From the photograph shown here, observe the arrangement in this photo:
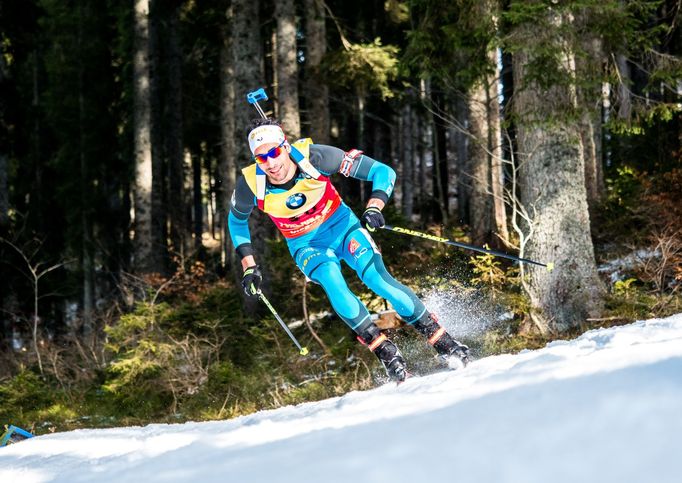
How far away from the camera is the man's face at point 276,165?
5.67 metres

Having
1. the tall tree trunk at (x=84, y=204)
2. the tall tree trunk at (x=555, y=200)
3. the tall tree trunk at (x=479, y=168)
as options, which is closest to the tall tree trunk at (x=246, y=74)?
the tall tree trunk at (x=479, y=168)

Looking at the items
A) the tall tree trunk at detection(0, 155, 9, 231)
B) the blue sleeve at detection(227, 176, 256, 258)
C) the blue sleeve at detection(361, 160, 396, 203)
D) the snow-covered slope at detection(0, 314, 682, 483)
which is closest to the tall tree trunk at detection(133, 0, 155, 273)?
the tall tree trunk at detection(0, 155, 9, 231)

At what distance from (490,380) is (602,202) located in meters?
9.57

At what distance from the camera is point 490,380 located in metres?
3.62

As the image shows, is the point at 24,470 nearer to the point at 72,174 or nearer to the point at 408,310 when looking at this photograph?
the point at 408,310

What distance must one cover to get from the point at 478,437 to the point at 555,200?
18.1 feet

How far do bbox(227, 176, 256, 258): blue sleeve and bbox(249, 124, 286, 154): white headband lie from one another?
0.53m

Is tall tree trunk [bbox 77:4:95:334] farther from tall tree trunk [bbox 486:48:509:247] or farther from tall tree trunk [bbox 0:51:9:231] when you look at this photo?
tall tree trunk [bbox 486:48:509:247]

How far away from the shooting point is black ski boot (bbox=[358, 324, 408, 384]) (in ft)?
A: 17.9

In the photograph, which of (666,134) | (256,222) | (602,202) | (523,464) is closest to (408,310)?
(523,464)

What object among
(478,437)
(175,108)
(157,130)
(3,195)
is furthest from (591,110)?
(157,130)

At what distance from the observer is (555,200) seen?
296 inches

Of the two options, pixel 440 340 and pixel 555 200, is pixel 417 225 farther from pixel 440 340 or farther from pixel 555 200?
pixel 440 340

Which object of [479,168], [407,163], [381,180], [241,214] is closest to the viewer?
[381,180]
